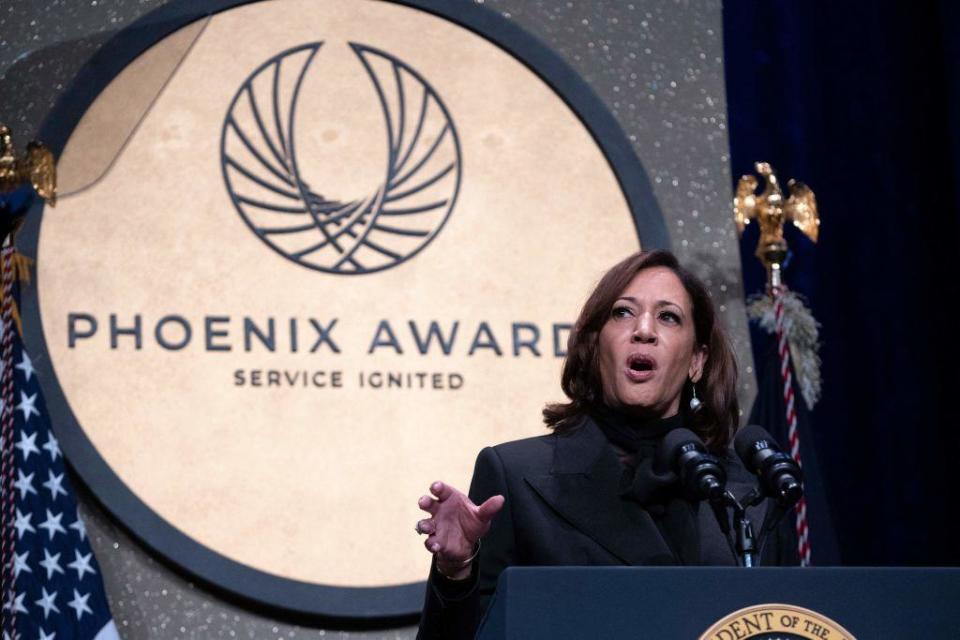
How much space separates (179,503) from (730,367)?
50.3 inches

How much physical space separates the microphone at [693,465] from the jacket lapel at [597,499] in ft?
0.46

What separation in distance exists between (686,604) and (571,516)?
25.5 inches

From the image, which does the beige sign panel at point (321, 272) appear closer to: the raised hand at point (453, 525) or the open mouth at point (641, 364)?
the open mouth at point (641, 364)

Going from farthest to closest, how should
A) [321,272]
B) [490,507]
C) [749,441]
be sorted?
[321,272] < [749,441] < [490,507]

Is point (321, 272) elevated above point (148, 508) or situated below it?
above

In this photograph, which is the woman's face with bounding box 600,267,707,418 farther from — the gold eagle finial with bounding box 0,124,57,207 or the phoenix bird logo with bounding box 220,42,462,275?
the gold eagle finial with bounding box 0,124,57,207

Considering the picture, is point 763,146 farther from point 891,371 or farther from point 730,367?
point 730,367

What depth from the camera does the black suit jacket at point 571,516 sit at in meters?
2.23

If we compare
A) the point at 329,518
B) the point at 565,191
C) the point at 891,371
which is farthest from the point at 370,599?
the point at 891,371

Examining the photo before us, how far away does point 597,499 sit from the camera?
229 centimetres

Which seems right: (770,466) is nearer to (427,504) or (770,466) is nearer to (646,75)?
(427,504)

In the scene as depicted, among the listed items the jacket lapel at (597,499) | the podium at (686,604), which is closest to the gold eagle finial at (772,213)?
the jacket lapel at (597,499)

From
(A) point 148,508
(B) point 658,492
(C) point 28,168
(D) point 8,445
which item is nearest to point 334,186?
(C) point 28,168

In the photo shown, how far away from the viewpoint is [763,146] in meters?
4.02
